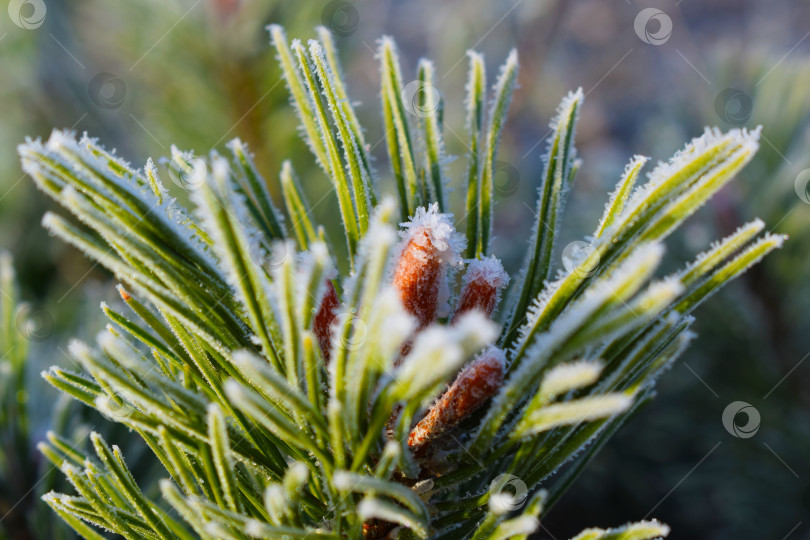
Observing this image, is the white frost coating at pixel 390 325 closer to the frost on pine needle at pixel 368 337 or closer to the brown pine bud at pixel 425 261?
the frost on pine needle at pixel 368 337

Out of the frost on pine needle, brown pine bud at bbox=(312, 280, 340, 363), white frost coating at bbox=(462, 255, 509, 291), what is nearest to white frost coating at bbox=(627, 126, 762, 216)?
the frost on pine needle

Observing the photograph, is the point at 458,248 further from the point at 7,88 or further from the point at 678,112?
the point at 7,88

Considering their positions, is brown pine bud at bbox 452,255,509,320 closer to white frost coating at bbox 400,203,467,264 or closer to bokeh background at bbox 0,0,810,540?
white frost coating at bbox 400,203,467,264

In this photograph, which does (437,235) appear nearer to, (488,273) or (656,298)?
(488,273)

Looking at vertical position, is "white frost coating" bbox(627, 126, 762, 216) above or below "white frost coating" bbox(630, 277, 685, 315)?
above

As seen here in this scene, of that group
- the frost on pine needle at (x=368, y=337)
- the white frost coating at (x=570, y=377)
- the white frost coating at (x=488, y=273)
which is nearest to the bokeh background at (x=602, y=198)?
the frost on pine needle at (x=368, y=337)

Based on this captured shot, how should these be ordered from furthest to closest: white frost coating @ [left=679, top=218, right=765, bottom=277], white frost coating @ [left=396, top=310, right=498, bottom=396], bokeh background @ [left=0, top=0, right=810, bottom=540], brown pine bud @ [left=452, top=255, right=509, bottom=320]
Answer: bokeh background @ [left=0, top=0, right=810, bottom=540], brown pine bud @ [left=452, top=255, right=509, bottom=320], white frost coating @ [left=679, top=218, right=765, bottom=277], white frost coating @ [left=396, top=310, right=498, bottom=396]

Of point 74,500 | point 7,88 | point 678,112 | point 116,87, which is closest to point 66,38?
point 7,88

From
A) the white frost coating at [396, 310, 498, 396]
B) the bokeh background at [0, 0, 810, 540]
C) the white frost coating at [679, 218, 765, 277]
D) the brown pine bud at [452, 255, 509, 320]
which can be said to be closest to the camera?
the white frost coating at [396, 310, 498, 396]
